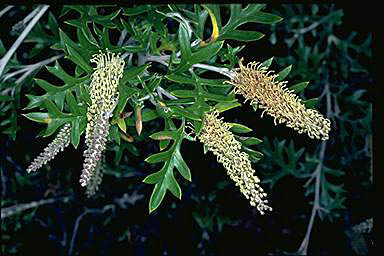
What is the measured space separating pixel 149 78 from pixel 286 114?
39 centimetres

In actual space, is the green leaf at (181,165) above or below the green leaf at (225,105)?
below

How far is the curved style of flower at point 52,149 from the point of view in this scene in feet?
4.40

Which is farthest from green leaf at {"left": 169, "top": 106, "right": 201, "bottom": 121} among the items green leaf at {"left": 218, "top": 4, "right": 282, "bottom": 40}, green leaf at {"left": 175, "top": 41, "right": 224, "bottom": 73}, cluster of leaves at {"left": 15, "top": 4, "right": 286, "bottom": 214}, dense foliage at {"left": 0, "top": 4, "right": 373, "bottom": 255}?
dense foliage at {"left": 0, "top": 4, "right": 373, "bottom": 255}

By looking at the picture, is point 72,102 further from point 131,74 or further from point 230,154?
point 230,154

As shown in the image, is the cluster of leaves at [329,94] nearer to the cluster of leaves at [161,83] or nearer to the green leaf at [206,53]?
the cluster of leaves at [161,83]

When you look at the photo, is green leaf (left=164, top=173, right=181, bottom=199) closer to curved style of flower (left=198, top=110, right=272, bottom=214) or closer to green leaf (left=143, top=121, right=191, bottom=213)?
green leaf (left=143, top=121, right=191, bottom=213)

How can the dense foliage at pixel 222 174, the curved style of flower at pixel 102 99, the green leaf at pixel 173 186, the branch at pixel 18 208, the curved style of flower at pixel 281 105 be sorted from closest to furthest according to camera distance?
the curved style of flower at pixel 102 99
the curved style of flower at pixel 281 105
the green leaf at pixel 173 186
the dense foliage at pixel 222 174
the branch at pixel 18 208

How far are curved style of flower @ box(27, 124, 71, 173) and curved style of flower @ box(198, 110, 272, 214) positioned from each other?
0.36 meters

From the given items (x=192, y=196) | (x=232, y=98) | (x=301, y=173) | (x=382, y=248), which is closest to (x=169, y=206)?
(x=192, y=196)

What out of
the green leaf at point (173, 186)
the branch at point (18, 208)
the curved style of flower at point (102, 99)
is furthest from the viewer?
the branch at point (18, 208)

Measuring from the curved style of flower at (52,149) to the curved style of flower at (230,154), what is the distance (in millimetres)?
355

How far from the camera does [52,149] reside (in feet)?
4.56

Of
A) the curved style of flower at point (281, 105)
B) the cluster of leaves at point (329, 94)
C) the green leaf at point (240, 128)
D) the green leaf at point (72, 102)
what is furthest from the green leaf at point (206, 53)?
the cluster of leaves at point (329, 94)

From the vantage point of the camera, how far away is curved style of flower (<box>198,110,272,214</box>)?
1367 millimetres
